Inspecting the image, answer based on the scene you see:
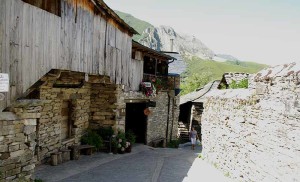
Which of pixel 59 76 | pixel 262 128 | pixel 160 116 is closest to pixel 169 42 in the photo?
pixel 160 116

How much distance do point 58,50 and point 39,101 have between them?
150 centimetres

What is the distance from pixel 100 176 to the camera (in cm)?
990

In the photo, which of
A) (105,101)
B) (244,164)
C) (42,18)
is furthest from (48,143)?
(244,164)

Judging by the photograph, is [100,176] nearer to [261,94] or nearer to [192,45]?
[261,94]

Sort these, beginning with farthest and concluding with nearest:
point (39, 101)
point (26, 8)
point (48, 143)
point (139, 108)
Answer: point (139, 108) < point (48, 143) < point (39, 101) < point (26, 8)

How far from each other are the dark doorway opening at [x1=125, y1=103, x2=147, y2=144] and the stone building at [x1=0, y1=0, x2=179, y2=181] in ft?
0.28

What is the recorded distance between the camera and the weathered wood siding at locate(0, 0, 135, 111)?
245 inches

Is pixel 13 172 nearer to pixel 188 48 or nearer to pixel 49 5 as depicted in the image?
pixel 49 5

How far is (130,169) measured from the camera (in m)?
11.1

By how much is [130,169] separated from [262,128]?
5068mm

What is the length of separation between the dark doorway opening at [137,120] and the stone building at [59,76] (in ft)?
0.28

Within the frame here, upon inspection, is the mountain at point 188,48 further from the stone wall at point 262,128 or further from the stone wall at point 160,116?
the stone wall at point 262,128

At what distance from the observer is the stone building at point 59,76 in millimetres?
6348

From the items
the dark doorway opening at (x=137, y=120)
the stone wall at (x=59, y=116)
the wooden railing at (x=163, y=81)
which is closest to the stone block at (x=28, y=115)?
the stone wall at (x=59, y=116)
